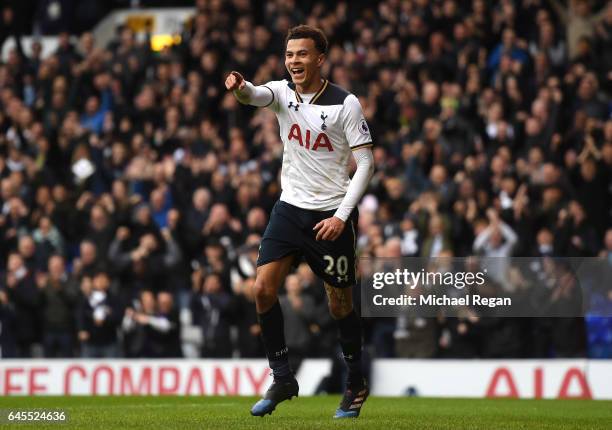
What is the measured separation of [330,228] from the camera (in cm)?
898

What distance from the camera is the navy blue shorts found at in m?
9.16

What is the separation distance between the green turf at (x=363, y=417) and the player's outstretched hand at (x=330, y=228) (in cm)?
128

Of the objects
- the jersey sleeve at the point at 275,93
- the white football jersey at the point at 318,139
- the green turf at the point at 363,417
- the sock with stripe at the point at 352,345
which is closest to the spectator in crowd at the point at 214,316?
the green turf at the point at 363,417

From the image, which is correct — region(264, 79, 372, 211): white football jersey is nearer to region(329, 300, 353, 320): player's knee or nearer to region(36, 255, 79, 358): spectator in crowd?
region(329, 300, 353, 320): player's knee

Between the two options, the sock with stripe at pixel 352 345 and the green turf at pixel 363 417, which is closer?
the green turf at pixel 363 417

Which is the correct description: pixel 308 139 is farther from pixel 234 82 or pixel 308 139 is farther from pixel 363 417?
pixel 363 417

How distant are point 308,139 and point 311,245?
2.48ft

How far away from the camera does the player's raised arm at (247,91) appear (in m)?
8.79

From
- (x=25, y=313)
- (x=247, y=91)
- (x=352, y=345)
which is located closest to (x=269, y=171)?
(x=25, y=313)

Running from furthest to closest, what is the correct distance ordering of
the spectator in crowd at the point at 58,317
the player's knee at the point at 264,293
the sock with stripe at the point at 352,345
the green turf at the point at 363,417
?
1. the spectator in crowd at the point at 58,317
2. the sock with stripe at the point at 352,345
3. the player's knee at the point at 264,293
4. the green turf at the point at 363,417

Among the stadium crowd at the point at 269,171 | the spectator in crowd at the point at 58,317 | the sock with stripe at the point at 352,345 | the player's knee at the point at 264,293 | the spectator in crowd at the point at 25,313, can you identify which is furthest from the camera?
the spectator in crowd at the point at 25,313

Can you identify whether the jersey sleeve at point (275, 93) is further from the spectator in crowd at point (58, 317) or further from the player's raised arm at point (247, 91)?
the spectator in crowd at point (58, 317)

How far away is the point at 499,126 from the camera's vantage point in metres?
18.0

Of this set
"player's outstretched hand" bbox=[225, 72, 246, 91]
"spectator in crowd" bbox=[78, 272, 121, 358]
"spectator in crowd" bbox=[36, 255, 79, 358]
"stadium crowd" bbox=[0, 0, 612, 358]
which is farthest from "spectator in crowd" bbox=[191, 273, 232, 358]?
"player's outstretched hand" bbox=[225, 72, 246, 91]
